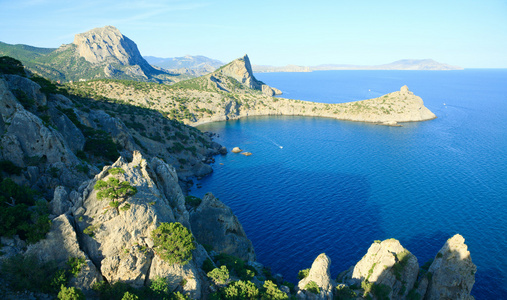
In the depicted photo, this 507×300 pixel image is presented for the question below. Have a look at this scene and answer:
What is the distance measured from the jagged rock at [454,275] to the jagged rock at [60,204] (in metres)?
51.1

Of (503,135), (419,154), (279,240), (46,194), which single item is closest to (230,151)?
(279,240)

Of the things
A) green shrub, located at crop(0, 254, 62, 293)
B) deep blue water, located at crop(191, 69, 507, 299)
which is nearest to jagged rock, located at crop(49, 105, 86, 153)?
green shrub, located at crop(0, 254, 62, 293)

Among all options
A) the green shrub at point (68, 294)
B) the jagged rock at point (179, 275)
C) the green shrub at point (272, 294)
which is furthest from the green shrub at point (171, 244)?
the green shrub at point (272, 294)

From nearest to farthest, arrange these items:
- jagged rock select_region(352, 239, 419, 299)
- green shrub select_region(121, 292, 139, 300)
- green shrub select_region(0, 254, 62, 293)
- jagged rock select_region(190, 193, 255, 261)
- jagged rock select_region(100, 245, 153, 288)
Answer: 1. green shrub select_region(0, 254, 62, 293)
2. green shrub select_region(121, 292, 139, 300)
3. jagged rock select_region(100, 245, 153, 288)
4. jagged rock select_region(352, 239, 419, 299)
5. jagged rock select_region(190, 193, 255, 261)

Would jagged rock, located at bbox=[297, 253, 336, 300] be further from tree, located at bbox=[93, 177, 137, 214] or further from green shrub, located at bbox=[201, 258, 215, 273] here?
tree, located at bbox=[93, 177, 137, 214]

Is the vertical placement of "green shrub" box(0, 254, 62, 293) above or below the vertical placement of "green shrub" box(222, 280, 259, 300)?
above

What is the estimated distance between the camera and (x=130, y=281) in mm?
25703

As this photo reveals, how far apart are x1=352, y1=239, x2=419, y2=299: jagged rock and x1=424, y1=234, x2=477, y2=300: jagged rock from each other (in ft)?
10.5

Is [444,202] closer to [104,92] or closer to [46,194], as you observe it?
[46,194]

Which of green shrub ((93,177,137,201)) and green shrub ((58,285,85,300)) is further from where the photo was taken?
green shrub ((93,177,137,201))

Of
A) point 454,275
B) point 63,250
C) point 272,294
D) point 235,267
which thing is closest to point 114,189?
point 63,250

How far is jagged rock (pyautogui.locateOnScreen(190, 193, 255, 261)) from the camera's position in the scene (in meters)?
48.4

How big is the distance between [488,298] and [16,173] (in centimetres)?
7226

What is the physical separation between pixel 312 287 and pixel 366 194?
51.3 metres
